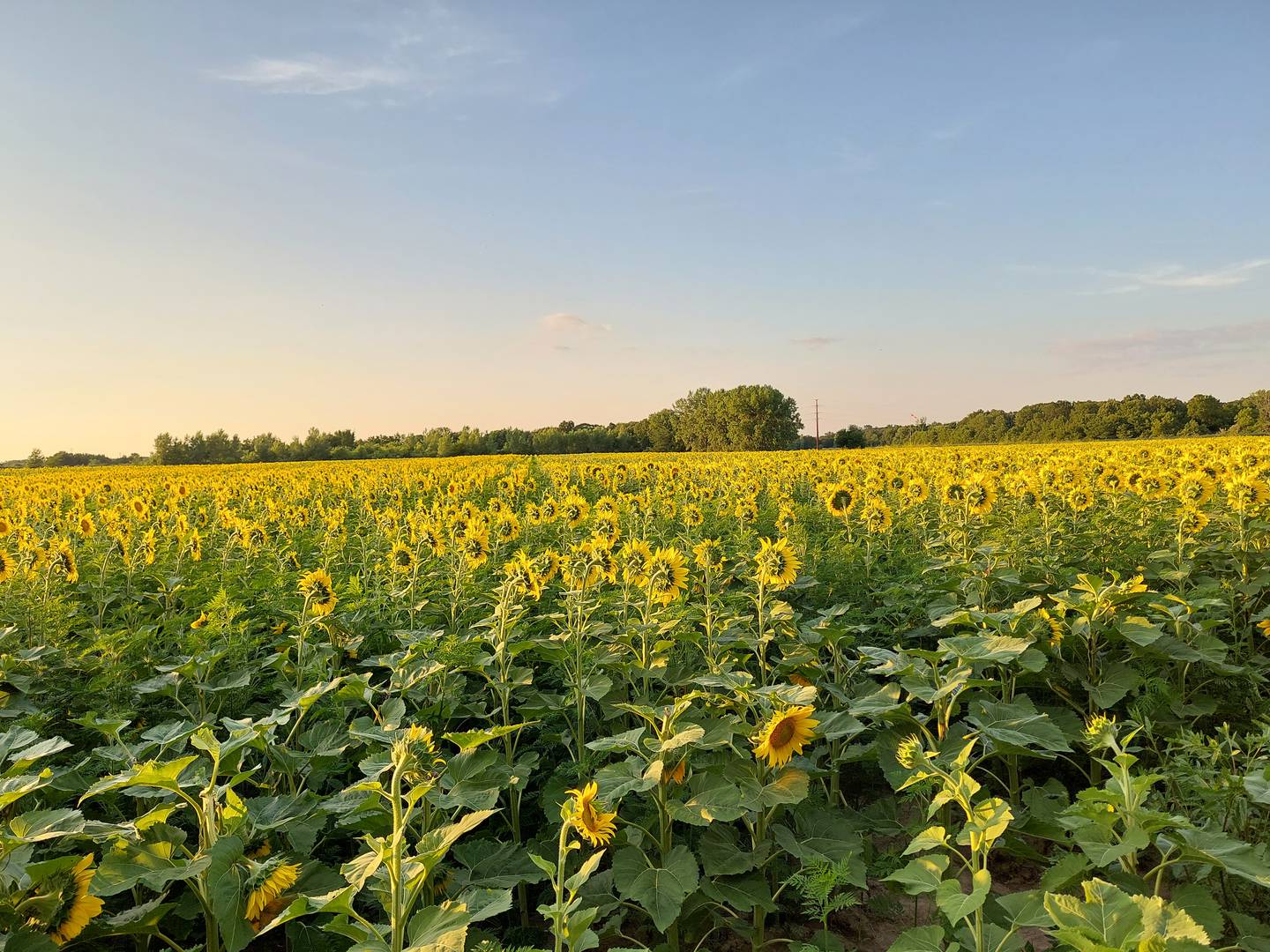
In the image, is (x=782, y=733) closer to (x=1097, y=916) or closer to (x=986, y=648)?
(x=986, y=648)

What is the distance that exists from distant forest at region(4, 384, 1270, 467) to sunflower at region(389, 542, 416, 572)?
5093cm

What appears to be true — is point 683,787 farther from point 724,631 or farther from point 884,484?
point 884,484

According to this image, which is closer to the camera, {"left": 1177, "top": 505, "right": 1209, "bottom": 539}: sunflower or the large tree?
{"left": 1177, "top": 505, "right": 1209, "bottom": 539}: sunflower

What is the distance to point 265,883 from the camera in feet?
6.46

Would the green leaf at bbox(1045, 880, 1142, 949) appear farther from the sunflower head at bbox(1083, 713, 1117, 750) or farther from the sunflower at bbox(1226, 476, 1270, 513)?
the sunflower at bbox(1226, 476, 1270, 513)

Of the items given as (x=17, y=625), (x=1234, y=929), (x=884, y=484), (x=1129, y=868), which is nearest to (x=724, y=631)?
(x=1129, y=868)

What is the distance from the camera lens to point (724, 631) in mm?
3721

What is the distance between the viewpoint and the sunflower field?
72.8 inches

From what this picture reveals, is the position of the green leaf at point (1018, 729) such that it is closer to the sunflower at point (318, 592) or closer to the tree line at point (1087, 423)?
the sunflower at point (318, 592)

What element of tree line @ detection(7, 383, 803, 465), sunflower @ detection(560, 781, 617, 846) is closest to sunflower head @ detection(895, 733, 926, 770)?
sunflower @ detection(560, 781, 617, 846)

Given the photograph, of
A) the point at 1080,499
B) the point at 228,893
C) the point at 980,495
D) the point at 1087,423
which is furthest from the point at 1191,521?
the point at 1087,423

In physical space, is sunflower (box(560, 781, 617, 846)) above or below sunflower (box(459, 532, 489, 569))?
below

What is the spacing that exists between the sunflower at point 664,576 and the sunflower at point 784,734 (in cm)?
112

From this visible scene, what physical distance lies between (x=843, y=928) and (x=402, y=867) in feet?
7.77
